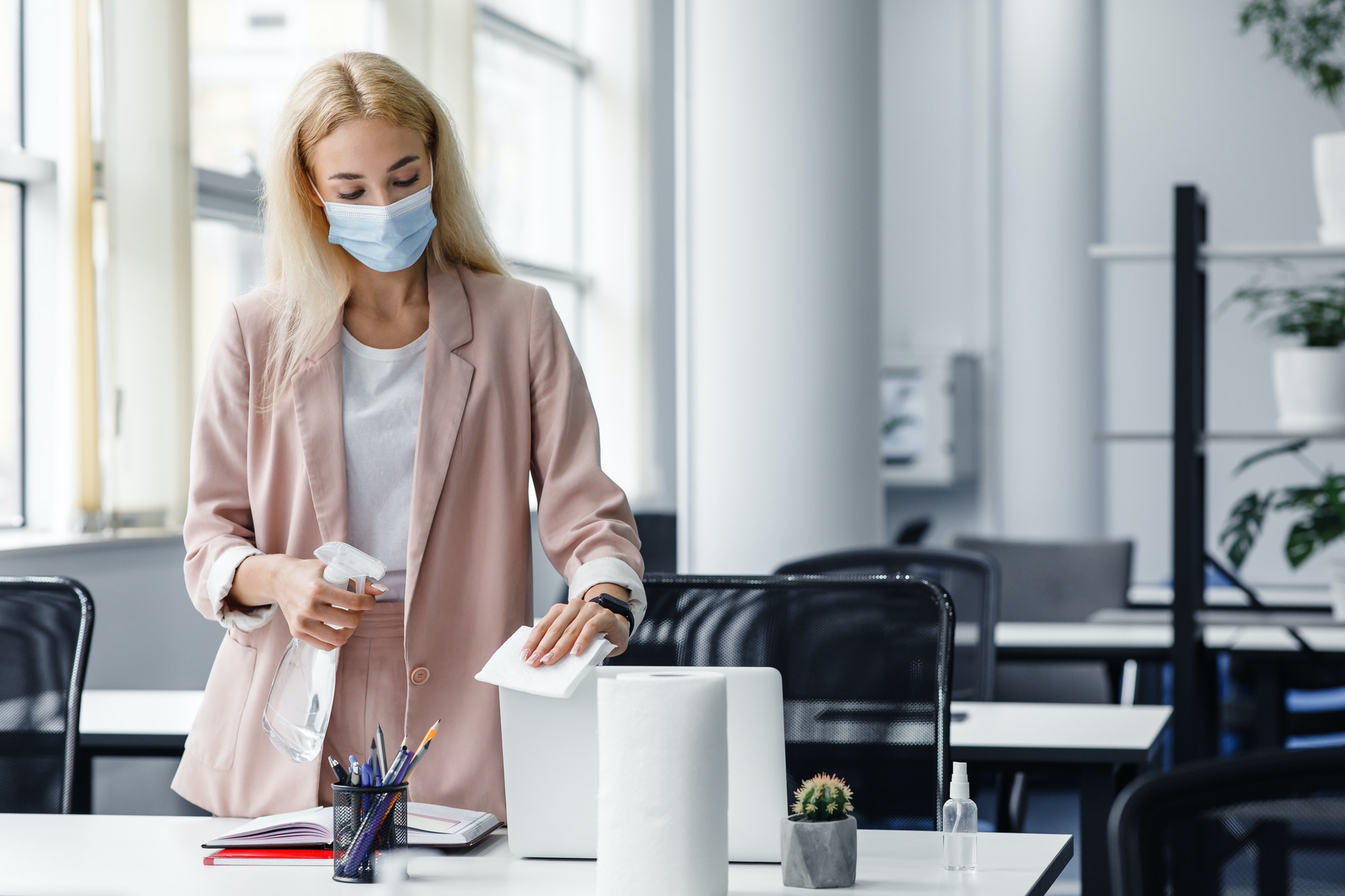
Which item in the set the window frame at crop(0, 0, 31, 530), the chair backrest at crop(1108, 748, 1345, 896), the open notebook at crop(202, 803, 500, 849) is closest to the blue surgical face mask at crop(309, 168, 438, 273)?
the open notebook at crop(202, 803, 500, 849)

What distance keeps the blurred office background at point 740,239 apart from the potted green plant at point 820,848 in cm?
89

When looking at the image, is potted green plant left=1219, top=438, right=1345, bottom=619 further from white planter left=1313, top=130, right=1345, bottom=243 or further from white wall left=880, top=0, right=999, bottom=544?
white wall left=880, top=0, right=999, bottom=544

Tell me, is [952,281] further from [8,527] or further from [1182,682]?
[8,527]

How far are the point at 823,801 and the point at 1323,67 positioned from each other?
3.41m

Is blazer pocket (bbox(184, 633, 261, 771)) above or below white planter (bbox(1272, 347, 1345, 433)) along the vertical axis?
below

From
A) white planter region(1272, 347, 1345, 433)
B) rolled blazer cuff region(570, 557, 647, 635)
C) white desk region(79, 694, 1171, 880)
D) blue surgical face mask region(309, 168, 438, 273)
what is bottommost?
white desk region(79, 694, 1171, 880)

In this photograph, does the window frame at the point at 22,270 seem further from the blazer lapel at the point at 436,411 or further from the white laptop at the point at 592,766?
the white laptop at the point at 592,766

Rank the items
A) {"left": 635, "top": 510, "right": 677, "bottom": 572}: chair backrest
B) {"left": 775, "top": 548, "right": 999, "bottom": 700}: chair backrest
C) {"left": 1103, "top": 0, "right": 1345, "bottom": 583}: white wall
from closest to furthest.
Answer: {"left": 775, "top": 548, "right": 999, "bottom": 700}: chair backrest, {"left": 635, "top": 510, "right": 677, "bottom": 572}: chair backrest, {"left": 1103, "top": 0, "right": 1345, "bottom": 583}: white wall

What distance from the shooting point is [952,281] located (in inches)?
286

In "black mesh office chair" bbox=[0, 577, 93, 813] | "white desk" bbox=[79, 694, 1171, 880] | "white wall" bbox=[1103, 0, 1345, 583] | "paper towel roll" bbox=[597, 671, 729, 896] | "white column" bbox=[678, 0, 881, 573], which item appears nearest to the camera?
"paper towel roll" bbox=[597, 671, 729, 896]

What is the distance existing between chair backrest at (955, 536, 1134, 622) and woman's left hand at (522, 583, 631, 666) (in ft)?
9.98

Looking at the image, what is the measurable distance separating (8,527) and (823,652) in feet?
7.21

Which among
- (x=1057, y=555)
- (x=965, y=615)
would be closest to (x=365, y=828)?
(x=965, y=615)

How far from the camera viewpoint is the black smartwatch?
140cm
